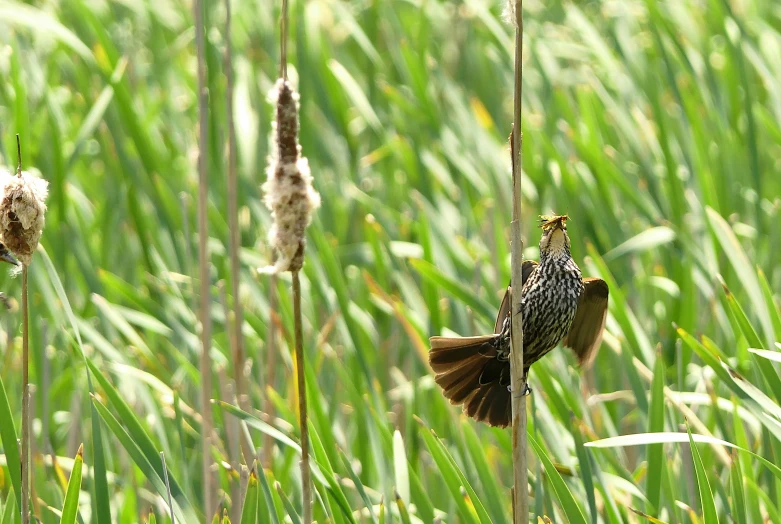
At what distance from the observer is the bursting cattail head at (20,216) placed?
4.16ft

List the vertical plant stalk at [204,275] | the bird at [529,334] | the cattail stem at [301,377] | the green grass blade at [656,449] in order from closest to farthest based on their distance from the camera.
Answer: the cattail stem at [301,377]
the bird at [529,334]
the green grass blade at [656,449]
the vertical plant stalk at [204,275]

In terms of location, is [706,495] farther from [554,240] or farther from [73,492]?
[73,492]

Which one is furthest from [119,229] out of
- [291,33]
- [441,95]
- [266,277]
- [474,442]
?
[474,442]

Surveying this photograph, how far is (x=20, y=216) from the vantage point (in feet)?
4.15

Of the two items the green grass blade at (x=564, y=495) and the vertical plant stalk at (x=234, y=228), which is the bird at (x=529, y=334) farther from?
the vertical plant stalk at (x=234, y=228)

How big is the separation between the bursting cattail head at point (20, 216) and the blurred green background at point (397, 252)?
43 centimetres

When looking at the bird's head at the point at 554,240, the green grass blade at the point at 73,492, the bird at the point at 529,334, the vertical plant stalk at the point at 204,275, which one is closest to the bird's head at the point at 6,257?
the green grass blade at the point at 73,492

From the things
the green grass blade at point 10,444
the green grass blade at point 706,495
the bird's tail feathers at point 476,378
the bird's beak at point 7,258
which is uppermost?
the bird's beak at point 7,258

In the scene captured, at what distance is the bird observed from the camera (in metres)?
1.59

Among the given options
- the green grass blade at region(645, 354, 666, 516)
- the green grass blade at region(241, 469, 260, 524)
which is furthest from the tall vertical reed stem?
the green grass blade at region(645, 354, 666, 516)

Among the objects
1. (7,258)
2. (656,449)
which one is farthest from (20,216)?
(656,449)

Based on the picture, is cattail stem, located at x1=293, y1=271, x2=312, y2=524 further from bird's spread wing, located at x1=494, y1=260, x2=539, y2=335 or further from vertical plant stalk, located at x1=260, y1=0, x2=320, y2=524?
bird's spread wing, located at x1=494, y1=260, x2=539, y2=335

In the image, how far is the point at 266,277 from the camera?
2.77 meters

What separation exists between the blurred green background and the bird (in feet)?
0.41
